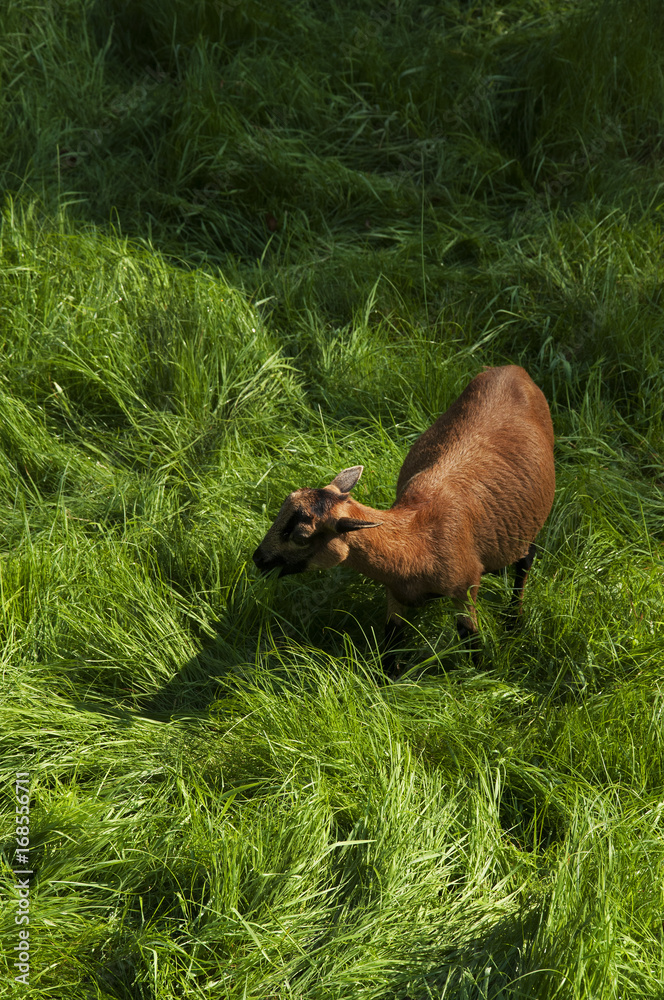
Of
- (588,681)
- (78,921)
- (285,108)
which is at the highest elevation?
(285,108)

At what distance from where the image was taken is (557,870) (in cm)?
282

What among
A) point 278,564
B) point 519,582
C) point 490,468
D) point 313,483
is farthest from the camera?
point 313,483

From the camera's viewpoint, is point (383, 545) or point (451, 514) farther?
point (451, 514)

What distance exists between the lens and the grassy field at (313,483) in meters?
2.76

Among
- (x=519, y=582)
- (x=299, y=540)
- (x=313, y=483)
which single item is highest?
(x=299, y=540)

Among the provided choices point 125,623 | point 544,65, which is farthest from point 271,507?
point 544,65

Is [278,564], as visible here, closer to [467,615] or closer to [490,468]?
[467,615]

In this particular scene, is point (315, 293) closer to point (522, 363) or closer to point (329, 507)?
point (522, 363)

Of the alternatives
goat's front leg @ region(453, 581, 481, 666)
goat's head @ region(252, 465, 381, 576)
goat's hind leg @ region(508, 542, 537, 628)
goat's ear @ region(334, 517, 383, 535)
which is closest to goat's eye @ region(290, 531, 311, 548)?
goat's head @ region(252, 465, 381, 576)

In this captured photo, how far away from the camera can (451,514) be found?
11.9ft

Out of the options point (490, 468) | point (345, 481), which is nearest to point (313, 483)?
point (345, 481)

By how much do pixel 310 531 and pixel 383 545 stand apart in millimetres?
308

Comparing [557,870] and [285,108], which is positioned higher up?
[285,108]

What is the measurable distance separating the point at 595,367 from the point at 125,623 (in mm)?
2899
